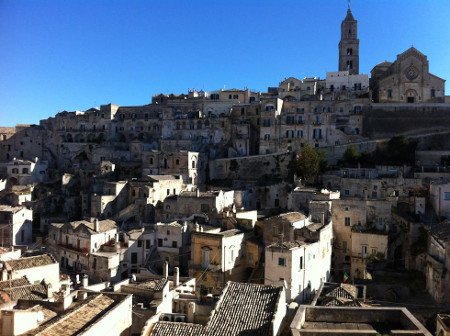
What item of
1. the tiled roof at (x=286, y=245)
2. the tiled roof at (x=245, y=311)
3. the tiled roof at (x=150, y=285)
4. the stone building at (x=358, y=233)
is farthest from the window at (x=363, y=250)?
the tiled roof at (x=245, y=311)

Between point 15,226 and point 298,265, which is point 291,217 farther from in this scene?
point 15,226

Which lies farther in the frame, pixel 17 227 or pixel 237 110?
pixel 237 110

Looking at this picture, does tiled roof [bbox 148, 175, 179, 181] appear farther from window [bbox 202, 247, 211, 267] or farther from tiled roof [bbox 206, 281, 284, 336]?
tiled roof [bbox 206, 281, 284, 336]

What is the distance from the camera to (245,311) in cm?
1541

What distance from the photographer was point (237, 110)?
57.8 metres

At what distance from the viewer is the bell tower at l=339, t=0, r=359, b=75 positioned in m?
71.1

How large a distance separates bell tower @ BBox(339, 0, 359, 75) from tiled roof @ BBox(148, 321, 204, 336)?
61.2 m

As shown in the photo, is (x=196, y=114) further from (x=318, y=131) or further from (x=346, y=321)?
(x=346, y=321)

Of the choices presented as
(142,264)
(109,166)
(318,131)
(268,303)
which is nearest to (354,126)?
(318,131)

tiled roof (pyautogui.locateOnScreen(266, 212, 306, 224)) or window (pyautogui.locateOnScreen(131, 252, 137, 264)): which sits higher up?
tiled roof (pyautogui.locateOnScreen(266, 212, 306, 224))

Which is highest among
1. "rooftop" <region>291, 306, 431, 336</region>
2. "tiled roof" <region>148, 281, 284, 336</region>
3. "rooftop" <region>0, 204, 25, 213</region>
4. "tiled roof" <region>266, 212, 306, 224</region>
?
"tiled roof" <region>266, 212, 306, 224</region>

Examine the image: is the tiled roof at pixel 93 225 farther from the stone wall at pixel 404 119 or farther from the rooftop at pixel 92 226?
the stone wall at pixel 404 119

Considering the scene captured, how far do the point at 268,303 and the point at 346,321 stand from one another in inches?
129

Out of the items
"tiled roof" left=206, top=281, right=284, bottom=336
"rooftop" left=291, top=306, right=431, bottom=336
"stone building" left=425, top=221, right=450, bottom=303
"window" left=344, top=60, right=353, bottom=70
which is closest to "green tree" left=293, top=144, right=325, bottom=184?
"stone building" left=425, top=221, right=450, bottom=303
